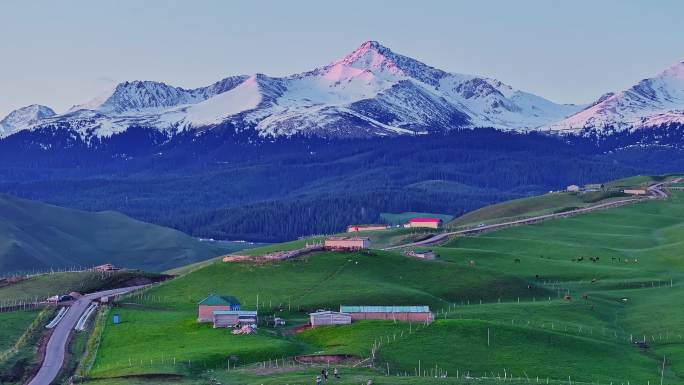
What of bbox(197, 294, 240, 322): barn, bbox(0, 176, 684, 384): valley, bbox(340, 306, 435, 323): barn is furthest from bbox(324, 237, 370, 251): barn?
bbox(340, 306, 435, 323): barn

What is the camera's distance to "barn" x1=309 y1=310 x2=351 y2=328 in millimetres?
111088

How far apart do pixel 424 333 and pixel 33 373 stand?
110 feet

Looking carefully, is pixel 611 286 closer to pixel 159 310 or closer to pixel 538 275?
pixel 538 275

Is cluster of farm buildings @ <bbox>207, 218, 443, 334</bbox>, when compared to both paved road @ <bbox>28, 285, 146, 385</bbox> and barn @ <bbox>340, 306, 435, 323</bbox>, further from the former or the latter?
paved road @ <bbox>28, 285, 146, 385</bbox>

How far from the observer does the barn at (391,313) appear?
111750 millimetres

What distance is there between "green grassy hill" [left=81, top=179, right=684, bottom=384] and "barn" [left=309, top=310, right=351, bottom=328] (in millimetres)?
1817

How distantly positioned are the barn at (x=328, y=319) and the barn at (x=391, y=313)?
1.00 metres

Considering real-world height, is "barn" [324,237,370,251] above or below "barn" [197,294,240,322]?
above

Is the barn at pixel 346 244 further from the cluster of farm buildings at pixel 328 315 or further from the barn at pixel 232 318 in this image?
the barn at pixel 232 318

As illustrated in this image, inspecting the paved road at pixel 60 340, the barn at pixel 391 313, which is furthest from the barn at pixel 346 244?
the barn at pixel 391 313

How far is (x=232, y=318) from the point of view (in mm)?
112375

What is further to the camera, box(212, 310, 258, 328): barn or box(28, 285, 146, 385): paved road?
box(212, 310, 258, 328): barn

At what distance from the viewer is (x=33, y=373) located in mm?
95312

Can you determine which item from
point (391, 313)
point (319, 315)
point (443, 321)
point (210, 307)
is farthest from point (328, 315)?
point (210, 307)
